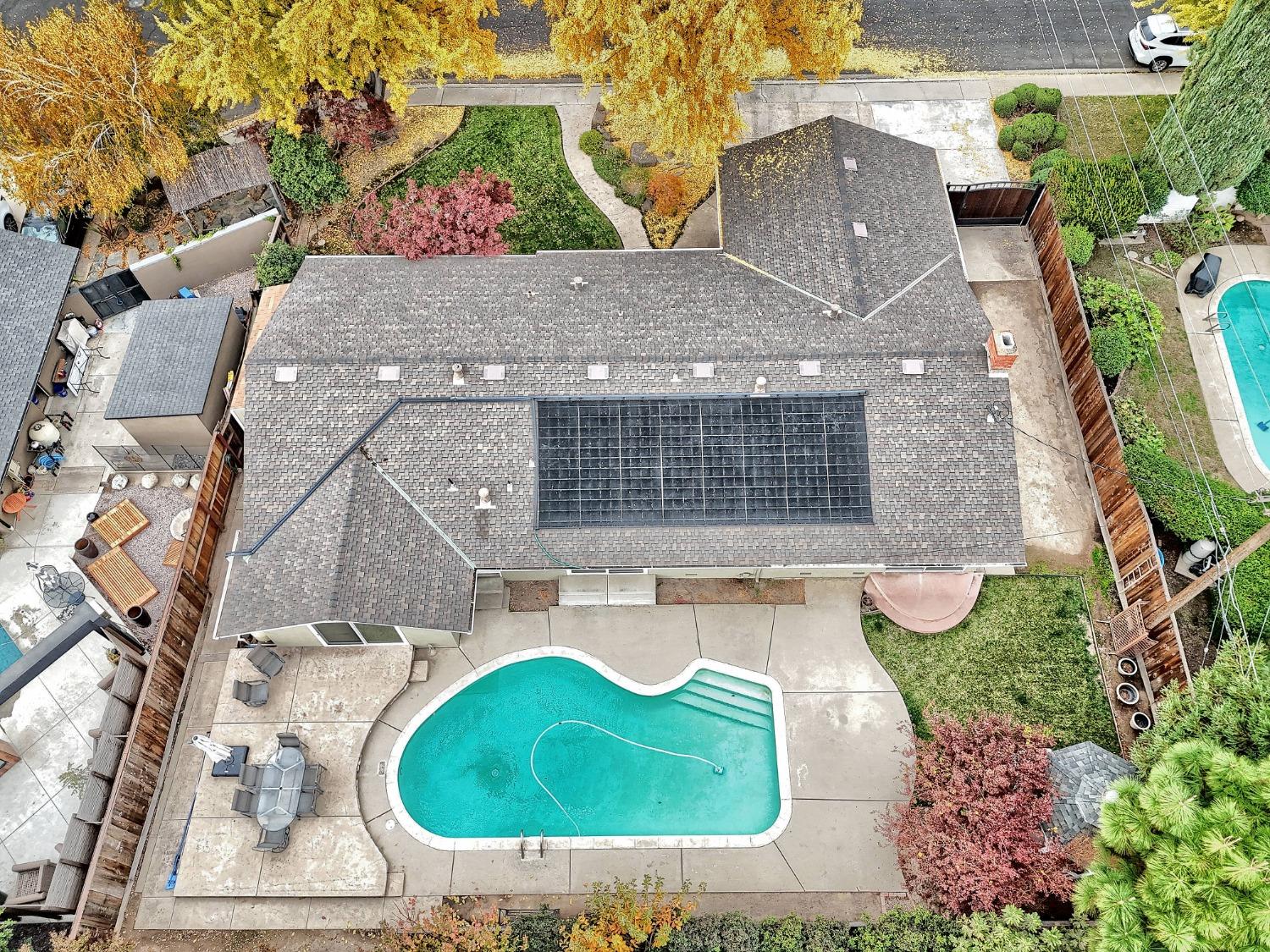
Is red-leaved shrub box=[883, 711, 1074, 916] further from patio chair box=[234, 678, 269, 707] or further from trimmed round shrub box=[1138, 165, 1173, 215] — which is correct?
trimmed round shrub box=[1138, 165, 1173, 215]

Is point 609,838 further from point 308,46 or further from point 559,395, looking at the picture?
point 308,46

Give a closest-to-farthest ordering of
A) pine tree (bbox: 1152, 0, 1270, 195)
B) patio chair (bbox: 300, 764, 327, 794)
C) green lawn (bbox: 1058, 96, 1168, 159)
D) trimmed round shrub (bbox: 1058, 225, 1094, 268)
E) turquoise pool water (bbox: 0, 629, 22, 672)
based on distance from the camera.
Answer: patio chair (bbox: 300, 764, 327, 794) < turquoise pool water (bbox: 0, 629, 22, 672) < pine tree (bbox: 1152, 0, 1270, 195) < trimmed round shrub (bbox: 1058, 225, 1094, 268) < green lawn (bbox: 1058, 96, 1168, 159)

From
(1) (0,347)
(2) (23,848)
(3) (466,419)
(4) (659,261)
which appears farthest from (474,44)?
(2) (23,848)

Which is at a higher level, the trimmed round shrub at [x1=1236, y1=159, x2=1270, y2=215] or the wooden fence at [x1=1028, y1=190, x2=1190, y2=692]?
the trimmed round shrub at [x1=1236, y1=159, x2=1270, y2=215]

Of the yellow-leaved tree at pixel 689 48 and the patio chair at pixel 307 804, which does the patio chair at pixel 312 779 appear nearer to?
the patio chair at pixel 307 804

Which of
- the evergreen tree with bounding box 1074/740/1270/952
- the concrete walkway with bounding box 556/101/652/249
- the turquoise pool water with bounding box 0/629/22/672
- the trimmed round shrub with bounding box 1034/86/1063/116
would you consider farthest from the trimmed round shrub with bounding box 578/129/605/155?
the evergreen tree with bounding box 1074/740/1270/952

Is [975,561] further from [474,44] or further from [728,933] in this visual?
[474,44]

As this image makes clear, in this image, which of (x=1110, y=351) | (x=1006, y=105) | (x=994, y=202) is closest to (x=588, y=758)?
(x=1110, y=351)
